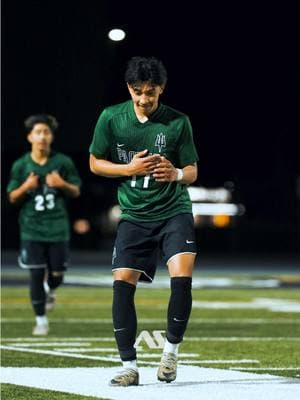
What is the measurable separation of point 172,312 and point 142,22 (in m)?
47.4

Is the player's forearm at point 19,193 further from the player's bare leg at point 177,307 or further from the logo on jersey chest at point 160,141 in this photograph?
the player's bare leg at point 177,307

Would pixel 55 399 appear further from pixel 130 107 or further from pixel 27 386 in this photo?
pixel 130 107

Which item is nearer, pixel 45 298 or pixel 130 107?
pixel 130 107

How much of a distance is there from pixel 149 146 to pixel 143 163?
0.24 m

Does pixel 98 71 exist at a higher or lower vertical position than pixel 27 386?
higher

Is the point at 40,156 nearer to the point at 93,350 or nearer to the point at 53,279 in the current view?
the point at 53,279

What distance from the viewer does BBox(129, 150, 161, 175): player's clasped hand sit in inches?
353

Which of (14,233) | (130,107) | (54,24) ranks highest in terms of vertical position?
(54,24)

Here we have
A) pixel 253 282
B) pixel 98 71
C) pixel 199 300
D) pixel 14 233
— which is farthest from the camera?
pixel 14 233

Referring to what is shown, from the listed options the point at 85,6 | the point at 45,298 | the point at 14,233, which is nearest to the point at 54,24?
the point at 85,6

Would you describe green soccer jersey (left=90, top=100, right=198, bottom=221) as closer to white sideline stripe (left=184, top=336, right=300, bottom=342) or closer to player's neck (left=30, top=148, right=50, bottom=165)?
white sideline stripe (left=184, top=336, right=300, bottom=342)

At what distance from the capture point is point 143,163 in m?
8.97

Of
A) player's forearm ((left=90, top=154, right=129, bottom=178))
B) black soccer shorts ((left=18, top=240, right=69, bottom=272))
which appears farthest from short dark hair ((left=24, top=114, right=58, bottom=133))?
player's forearm ((left=90, top=154, right=129, bottom=178))

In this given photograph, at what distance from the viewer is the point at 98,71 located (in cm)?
4453
